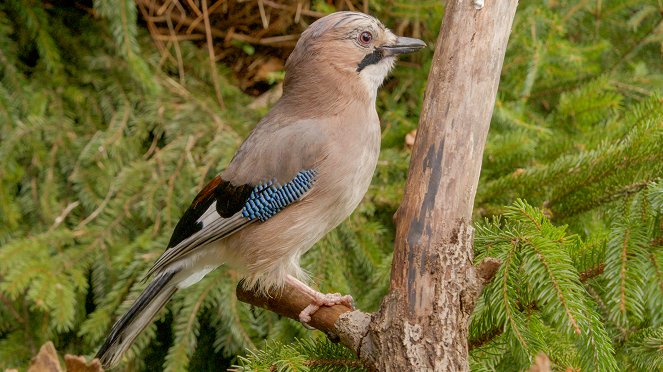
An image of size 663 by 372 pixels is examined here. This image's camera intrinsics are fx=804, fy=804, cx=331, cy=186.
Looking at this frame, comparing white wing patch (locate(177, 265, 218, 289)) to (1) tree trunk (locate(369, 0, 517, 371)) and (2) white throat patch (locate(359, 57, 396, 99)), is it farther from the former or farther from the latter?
(1) tree trunk (locate(369, 0, 517, 371))

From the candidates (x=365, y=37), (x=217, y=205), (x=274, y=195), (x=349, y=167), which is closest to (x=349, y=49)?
(x=365, y=37)

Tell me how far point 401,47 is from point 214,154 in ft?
2.54

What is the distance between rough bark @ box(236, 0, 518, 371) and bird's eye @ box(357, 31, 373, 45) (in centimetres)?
57

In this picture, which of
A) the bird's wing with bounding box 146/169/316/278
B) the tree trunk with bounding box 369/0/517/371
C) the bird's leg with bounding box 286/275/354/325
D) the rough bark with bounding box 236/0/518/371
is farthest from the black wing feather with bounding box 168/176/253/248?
the tree trunk with bounding box 369/0/517/371

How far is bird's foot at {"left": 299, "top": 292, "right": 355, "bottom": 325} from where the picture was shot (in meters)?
1.91

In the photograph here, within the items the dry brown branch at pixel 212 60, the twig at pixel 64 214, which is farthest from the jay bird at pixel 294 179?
the dry brown branch at pixel 212 60

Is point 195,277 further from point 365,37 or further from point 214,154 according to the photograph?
point 365,37

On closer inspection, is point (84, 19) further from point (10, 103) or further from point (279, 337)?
point (279, 337)

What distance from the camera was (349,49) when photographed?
229cm

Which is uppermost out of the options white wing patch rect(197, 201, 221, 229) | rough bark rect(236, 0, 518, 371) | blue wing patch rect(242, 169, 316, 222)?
rough bark rect(236, 0, 518, 371)

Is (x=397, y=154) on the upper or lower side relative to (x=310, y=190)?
lower

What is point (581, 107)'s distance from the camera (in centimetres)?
271

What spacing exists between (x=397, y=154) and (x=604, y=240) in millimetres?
1179

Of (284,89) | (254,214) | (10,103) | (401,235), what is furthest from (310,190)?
(10,103)
